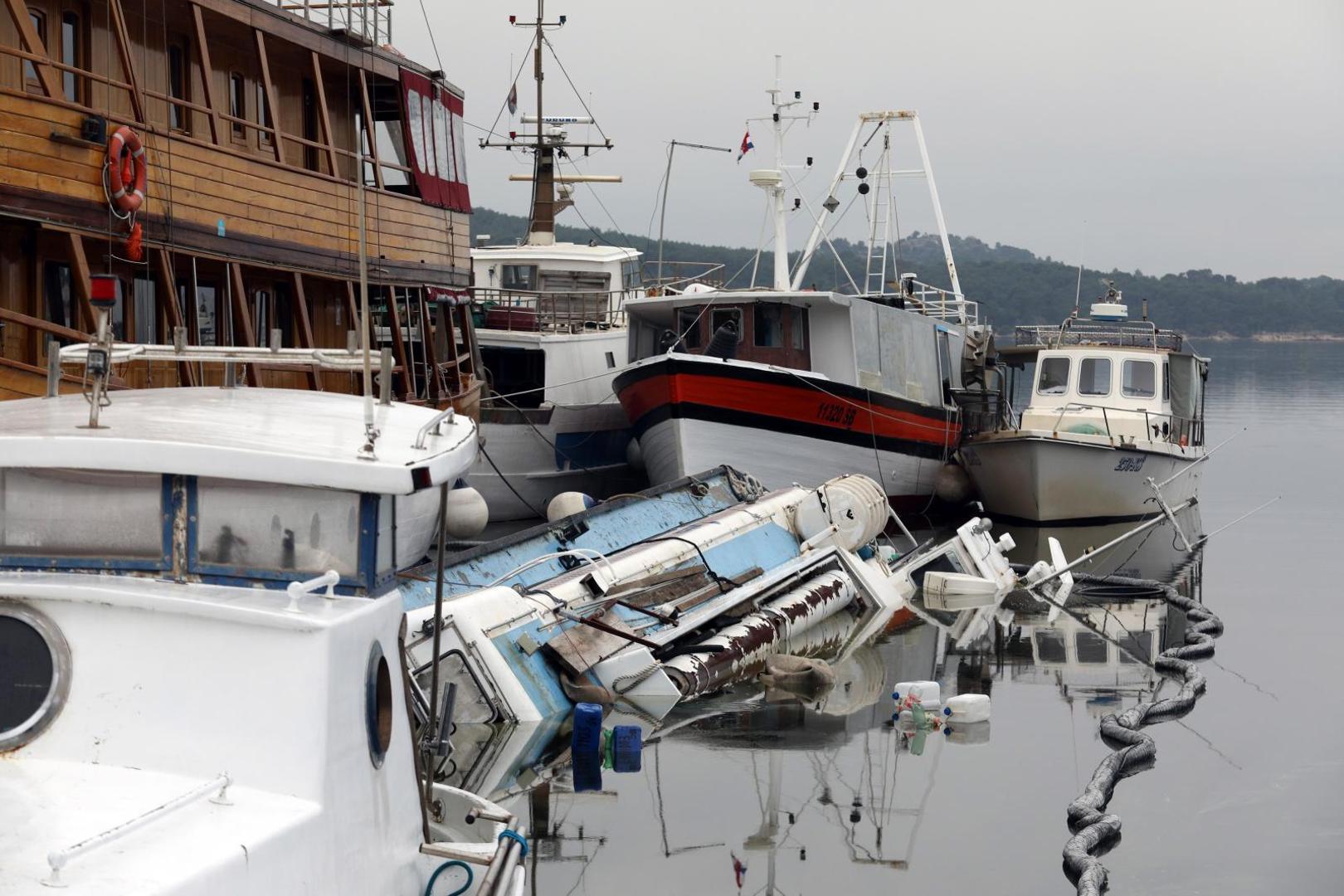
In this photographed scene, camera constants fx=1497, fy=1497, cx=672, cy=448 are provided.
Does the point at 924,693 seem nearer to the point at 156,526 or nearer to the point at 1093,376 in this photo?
the point at 156,526

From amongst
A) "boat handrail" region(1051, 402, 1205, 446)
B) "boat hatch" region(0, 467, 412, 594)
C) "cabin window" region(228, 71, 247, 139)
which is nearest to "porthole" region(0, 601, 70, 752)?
"boat hatch" region(0, 467, 412, 594)

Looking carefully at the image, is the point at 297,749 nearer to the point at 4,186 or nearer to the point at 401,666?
the point at 401,666

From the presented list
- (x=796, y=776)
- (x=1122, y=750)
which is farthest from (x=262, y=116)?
(x=1122, y=750)

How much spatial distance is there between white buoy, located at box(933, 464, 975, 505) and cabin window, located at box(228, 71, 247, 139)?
14.9 metres

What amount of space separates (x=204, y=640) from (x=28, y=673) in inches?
25.2

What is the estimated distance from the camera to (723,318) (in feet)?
85.3

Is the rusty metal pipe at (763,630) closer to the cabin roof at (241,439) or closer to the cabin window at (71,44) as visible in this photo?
the cabin roof at (241,439)

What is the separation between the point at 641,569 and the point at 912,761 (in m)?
3.79

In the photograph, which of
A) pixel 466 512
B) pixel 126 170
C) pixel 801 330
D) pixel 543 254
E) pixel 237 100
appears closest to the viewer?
pixel 126 170

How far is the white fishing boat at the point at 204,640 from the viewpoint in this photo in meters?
5.04

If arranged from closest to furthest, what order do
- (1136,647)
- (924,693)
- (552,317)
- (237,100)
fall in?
(924,693) → (1136,647) → (237,100) → (552,317)

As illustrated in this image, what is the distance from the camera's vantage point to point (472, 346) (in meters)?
25.3

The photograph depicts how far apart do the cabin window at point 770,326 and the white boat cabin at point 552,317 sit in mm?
3667

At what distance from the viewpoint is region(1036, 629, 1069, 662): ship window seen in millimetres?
15750
